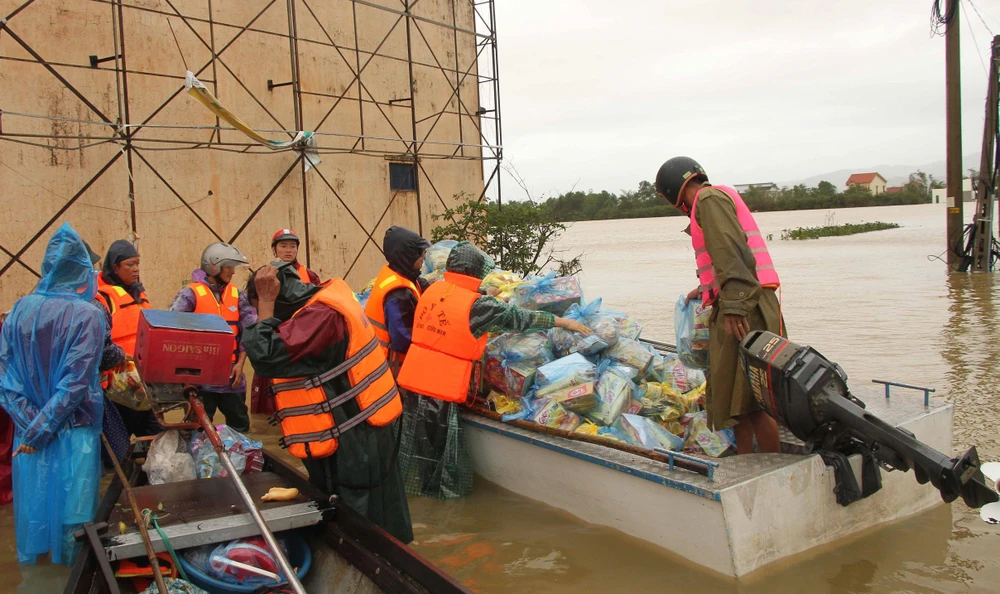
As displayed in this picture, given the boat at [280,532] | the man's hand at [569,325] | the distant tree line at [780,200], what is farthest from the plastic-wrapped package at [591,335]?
the distant tree line at [780,200]

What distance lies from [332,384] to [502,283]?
248 cm

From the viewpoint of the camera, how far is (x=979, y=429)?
17.4 feet

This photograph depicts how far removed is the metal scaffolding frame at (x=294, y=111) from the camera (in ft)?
27.8

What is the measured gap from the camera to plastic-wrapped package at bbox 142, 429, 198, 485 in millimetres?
3465

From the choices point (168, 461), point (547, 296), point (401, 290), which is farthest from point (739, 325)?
point (168, 461)

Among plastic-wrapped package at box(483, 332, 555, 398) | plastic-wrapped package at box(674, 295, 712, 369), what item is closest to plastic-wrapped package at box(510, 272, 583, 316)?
plastic-wrapped package at box(483, 332, 555, 398)

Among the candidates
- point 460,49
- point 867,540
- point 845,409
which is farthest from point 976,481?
point 460,49

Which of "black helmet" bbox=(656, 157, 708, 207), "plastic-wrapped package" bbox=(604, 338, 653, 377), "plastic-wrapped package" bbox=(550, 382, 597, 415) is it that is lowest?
"plastic-wrapped package" bbox=(550, 382, 597, 415)

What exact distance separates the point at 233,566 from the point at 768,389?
2205 mm

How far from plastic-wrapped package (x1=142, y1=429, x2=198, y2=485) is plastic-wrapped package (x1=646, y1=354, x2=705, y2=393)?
9.13ft

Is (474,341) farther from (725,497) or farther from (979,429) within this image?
(979,429)

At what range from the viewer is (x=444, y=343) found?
13.6 feet

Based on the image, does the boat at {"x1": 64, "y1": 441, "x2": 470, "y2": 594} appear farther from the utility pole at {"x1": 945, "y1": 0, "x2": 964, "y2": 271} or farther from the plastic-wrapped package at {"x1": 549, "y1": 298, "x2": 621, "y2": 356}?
the utility pole at {"x1": 945, "y1": 0, "x2": 964, "y2": 271}

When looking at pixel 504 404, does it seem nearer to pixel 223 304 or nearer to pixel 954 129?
pixel 223 304
